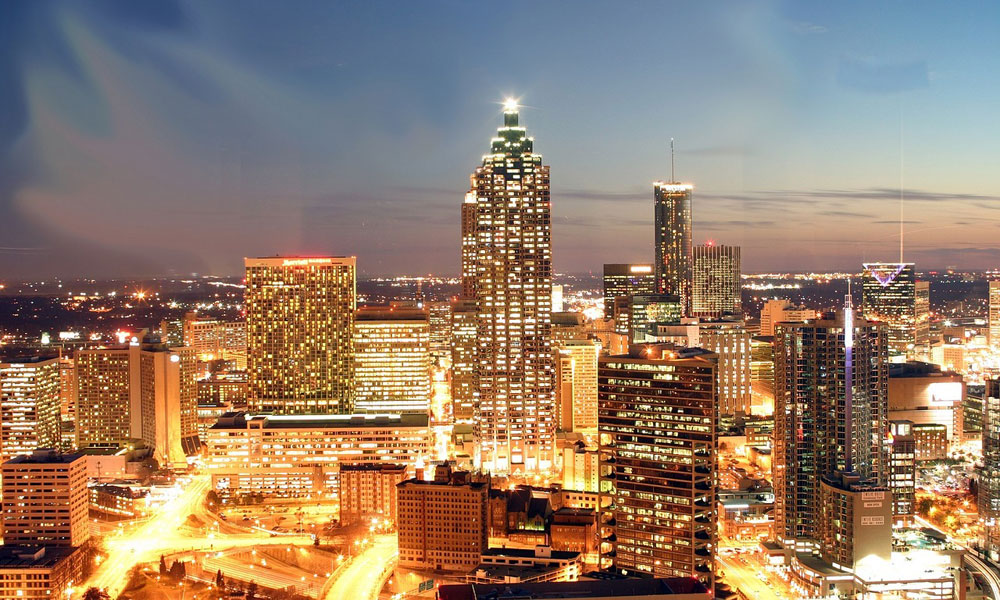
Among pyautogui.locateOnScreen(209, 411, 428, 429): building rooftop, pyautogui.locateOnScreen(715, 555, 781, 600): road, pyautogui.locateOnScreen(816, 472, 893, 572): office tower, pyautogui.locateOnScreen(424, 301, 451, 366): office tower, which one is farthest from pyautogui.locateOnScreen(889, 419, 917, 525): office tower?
pyautogui.locateOnScreen(424, 301, 451, 366): office tower

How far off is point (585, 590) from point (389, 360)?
13.7 metres

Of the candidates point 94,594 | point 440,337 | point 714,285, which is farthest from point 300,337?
point 714,285

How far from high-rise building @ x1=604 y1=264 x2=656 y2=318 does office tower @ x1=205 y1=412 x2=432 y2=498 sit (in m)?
12.1

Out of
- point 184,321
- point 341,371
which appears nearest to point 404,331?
point 341,371

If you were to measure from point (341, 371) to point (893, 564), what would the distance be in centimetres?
1250

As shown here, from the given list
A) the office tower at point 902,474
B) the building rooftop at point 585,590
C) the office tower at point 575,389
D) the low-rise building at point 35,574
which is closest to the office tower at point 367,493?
the low-rise building at point 35,574

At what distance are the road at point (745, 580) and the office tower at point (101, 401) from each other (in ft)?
41.7

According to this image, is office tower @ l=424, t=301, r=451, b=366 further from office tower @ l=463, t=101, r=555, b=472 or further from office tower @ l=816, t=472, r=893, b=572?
office tower @ l=816, t=472, r=893, b=572

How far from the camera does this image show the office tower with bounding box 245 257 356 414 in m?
22.1

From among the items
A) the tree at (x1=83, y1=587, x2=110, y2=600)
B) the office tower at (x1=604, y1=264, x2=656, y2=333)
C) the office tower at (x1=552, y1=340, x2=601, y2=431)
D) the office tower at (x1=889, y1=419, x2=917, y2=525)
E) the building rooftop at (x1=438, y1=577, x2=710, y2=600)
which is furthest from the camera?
the office tower at (x1=604, y1=264, x2=656, y2=333)

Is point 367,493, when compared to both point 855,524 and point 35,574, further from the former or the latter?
point 855,524

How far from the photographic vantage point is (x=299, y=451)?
64.1ft

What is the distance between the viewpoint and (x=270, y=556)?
15.0 metres

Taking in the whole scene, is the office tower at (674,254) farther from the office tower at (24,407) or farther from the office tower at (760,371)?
the office tower at (24,407)
